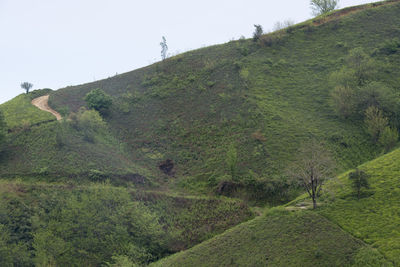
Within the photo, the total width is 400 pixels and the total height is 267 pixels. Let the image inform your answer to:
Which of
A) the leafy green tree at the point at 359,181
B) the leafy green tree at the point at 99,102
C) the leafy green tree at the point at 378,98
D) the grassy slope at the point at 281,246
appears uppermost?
the leafy green tree at the point at 99,102

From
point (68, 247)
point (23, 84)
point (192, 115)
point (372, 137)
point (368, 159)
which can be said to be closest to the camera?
point (68, 247)

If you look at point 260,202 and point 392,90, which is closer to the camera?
point 260,202

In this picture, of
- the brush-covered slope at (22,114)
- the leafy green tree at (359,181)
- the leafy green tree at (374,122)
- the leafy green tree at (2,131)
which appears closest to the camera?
the leafy green tree at (359,181)

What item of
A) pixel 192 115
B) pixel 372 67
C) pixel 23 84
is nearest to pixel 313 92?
pixel 372 67

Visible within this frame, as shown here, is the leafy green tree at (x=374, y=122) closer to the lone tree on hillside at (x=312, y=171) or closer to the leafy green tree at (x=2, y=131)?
the lone tree on hillside at (x=312, y=171)

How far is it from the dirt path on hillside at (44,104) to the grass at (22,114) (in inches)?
40.4

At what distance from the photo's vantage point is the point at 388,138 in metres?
40.8

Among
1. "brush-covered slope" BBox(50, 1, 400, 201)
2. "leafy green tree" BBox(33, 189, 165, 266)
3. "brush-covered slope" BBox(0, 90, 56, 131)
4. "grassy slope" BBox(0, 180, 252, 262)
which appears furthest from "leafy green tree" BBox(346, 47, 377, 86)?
"brush-covered slope" BBox(0, 90, 56, 131)

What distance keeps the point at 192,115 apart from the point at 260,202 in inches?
861

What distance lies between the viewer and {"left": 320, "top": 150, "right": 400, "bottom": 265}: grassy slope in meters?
23.1

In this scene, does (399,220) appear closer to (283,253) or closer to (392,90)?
(283,253)

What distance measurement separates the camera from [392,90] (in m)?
50.7

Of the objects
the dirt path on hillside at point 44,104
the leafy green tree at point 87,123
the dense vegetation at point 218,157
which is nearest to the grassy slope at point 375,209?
the dense vegetation at point 218,157

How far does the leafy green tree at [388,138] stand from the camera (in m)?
41.0
